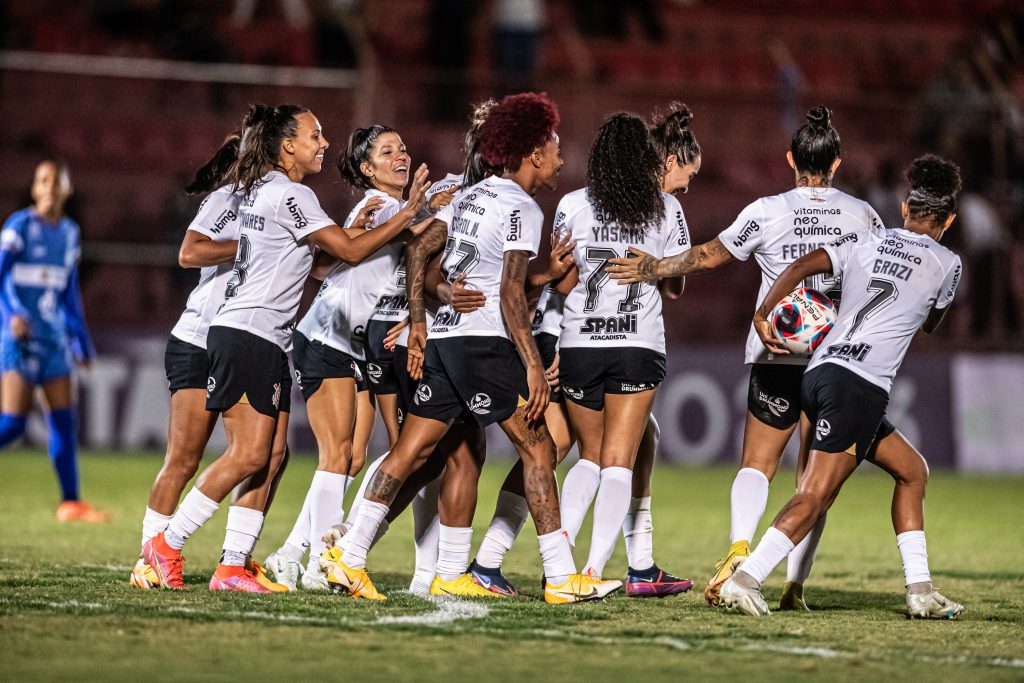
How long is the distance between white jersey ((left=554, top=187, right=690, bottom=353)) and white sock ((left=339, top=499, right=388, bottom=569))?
4.41 feet

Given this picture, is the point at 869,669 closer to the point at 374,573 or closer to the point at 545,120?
the point at 545,120

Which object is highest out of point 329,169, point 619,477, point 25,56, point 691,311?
point 25,56

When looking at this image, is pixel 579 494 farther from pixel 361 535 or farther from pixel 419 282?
pixel 419 282

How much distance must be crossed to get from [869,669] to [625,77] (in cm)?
1843

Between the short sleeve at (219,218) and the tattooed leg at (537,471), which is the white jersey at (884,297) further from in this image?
the short sleeve at (219,218)

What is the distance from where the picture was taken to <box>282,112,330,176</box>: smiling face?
7363 mm

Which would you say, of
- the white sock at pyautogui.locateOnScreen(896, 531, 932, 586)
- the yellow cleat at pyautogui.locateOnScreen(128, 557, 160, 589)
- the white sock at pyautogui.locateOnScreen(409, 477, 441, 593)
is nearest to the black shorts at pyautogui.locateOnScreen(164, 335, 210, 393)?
the yellow cleat at pyautogui.locateOnScreen(128, 557, 160, 589)

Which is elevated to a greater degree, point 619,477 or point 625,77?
point 625,77

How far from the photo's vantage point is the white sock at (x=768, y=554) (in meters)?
6.56

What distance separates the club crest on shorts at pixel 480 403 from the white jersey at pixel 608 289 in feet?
2.22

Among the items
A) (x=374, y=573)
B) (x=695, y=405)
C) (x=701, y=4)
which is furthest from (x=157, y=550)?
(x=701, y=4)

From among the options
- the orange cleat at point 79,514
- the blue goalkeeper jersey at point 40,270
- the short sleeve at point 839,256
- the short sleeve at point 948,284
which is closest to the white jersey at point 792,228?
the short sleeve at point 839,256

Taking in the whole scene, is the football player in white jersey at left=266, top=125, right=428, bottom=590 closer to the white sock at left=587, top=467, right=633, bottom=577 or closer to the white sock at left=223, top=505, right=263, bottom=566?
the white sock at left=223, top=505, right=263, bottom=566

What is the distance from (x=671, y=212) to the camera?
743 cm
